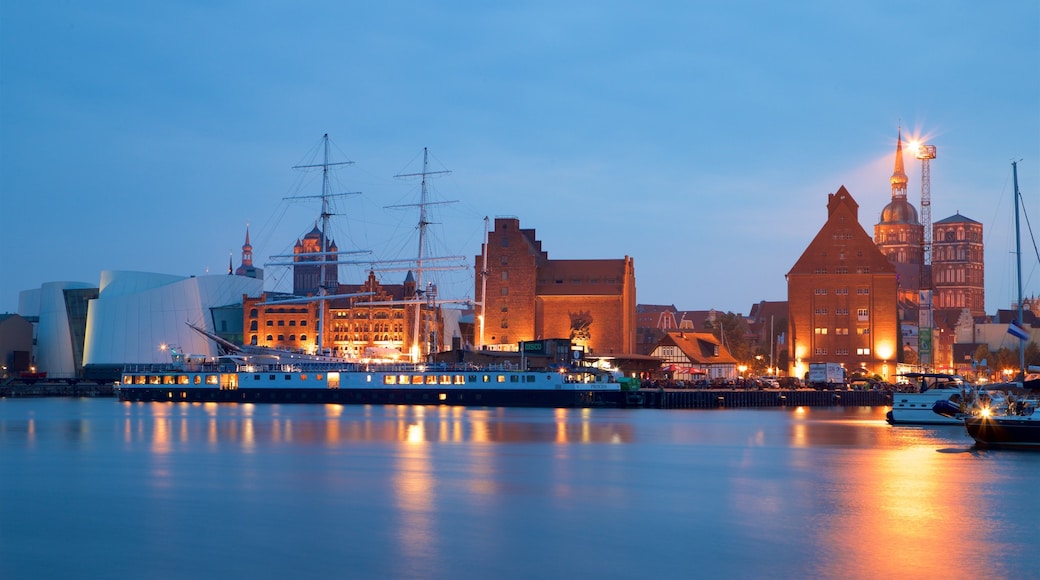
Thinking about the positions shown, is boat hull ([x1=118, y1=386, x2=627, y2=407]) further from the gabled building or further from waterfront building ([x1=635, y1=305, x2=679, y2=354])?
waterfront building ([x1=635, y1=305, x2=679, y2=354])

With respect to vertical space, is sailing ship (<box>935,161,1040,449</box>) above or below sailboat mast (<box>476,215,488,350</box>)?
below

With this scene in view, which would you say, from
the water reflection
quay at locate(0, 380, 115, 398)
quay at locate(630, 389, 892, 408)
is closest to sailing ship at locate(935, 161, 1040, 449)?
the water reflection

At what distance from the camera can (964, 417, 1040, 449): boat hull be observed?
45156 mm

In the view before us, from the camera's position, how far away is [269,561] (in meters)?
22.8

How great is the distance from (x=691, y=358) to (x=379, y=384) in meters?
37.3

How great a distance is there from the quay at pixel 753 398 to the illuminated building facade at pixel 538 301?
21.6 metres

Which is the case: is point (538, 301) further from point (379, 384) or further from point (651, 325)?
point (651, 325)

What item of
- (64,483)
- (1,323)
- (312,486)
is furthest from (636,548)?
(1,323)

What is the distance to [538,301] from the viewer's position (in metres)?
121

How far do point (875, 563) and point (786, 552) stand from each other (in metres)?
1.95

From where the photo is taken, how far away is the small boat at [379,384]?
91000 mm

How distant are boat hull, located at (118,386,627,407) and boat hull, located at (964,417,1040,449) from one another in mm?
45270

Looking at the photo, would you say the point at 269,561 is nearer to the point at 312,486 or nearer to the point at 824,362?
the point at 312,486

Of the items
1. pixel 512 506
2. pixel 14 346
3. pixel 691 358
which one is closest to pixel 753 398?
pixel 691 358
